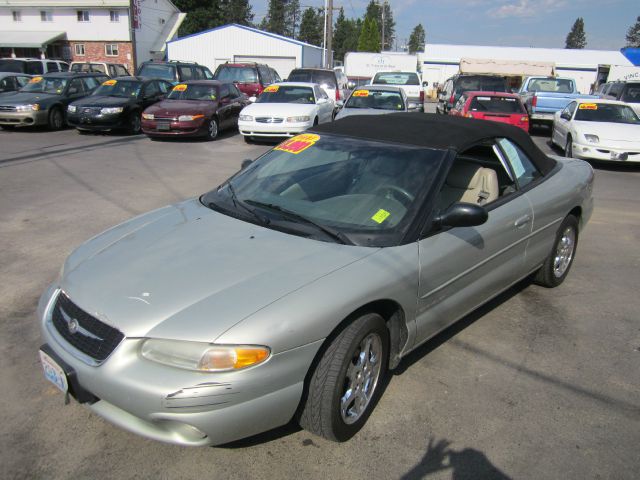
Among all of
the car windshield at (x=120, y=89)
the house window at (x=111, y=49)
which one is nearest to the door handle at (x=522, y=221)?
the car windshield at (x=120, y=89)

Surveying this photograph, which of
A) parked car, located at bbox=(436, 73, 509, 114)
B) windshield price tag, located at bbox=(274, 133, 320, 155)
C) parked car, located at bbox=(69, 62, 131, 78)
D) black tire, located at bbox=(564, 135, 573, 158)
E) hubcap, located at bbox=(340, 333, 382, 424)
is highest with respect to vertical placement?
parked car, located at bbox=(69, 62, 131, 78)

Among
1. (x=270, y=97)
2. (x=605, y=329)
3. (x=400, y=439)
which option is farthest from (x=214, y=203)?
(x=270, y=97)

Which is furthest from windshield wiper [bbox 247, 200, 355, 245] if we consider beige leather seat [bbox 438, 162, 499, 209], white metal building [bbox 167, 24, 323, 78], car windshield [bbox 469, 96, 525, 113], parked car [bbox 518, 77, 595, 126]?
white metal building [bbox 167, 24, 323, 78]

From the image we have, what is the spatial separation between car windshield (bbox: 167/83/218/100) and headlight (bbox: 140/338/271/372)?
43.1 feet

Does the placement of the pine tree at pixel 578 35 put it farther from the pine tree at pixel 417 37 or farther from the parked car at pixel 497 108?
the parked car at pixel 497 108

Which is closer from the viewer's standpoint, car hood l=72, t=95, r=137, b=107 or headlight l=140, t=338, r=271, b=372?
headlight l=140, t=338, r=271, b=372

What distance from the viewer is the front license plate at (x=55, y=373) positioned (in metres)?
2.52

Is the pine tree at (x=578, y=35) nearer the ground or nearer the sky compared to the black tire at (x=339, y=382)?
nearer the sky

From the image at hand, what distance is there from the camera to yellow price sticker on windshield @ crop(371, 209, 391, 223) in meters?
3.22

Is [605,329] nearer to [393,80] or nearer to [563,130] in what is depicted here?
[563,130]

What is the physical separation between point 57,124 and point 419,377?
14.5 metres

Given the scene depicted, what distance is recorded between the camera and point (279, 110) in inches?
518

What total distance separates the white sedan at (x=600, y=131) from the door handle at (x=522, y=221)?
837 centimetres

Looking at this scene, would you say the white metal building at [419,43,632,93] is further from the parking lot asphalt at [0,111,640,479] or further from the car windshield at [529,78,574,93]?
the parking lot asphalt at [0,111,640,479]
